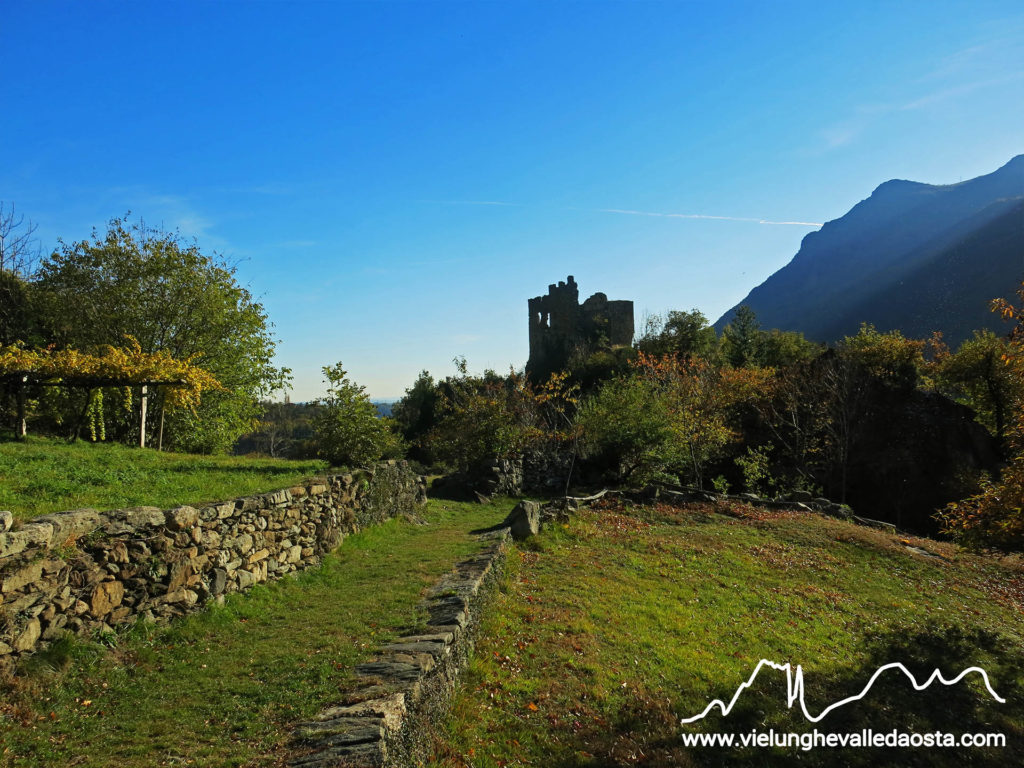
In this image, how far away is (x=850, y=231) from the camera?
137875 millimetres

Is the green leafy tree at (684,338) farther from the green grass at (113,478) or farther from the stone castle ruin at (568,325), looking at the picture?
the green grass at (113,478)

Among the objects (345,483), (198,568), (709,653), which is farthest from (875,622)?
(198,568)

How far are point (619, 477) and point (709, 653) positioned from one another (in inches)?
531

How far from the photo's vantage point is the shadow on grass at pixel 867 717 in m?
5.64

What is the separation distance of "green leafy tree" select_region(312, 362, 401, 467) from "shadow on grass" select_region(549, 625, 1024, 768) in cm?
907

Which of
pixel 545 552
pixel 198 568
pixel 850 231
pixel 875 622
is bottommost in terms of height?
pixel 875 622

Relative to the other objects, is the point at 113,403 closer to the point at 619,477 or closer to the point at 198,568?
the point at 198,568

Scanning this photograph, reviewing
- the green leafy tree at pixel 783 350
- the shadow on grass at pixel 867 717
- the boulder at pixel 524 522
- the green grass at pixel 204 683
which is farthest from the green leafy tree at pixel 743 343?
the green grass at pixel 204 683

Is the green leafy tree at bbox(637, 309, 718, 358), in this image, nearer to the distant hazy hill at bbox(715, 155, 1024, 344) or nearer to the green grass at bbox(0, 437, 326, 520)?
the distant hazy hill at bbox(715, 155, 1024, 344)

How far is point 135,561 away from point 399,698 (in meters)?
3.09

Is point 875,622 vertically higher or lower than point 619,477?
lower

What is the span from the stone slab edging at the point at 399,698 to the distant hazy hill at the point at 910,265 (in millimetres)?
36101

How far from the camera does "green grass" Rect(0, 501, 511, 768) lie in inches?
149

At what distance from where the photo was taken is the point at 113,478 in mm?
7957
